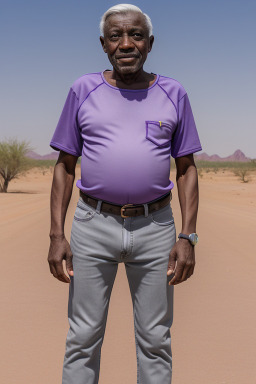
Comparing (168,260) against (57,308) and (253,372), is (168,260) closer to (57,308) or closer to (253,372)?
(253,372)

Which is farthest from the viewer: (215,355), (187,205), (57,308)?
(57,308)

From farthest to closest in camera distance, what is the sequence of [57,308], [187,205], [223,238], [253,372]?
1. [223,238]
2. [57,308]
3. [253,372]
4. [187,205]

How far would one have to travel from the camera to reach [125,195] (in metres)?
2.52

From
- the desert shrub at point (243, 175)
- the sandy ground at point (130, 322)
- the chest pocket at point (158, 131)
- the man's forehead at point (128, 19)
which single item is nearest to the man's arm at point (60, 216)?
the chest pocket at point (158, 131)

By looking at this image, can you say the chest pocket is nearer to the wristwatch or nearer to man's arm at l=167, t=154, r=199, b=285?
man's arm at l=167, t=154, r=199, b=285

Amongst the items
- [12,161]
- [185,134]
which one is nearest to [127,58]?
[185,134]

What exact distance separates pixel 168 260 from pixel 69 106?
930 mm

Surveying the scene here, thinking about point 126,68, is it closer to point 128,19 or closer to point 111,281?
point 128,19

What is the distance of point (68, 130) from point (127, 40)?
0.54 m

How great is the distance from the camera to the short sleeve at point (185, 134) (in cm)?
265

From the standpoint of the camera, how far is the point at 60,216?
2684 millimetres

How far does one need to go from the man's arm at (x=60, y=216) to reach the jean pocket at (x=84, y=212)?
0.32ft

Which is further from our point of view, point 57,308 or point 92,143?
point 57,308

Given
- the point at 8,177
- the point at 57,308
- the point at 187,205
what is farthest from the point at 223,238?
the point at 8,177
